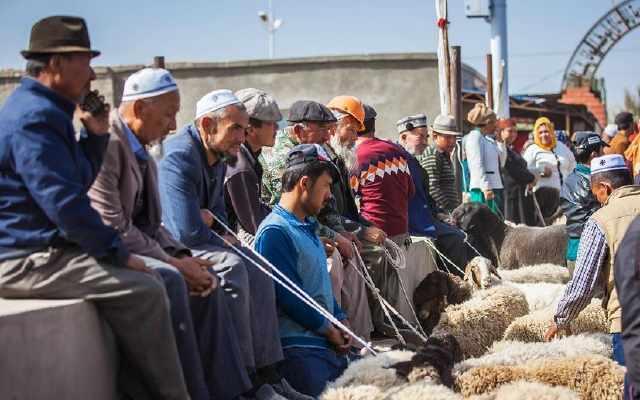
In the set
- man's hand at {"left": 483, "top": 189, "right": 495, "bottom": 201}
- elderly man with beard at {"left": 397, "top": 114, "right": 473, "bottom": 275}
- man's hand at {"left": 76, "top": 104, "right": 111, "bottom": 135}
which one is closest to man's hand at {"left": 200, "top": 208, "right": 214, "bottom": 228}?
man's hand at {"left": 76, "top": 104, "right": 111, "bottom": 135}

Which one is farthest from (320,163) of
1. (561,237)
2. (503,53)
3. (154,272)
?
(503,53)

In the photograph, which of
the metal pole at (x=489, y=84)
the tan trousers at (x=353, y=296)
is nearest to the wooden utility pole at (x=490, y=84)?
the metal pole at (x=489, y=84)

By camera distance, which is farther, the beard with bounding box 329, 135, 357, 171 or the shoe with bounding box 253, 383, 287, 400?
the beard with bounding box 329, 135, 357, 171

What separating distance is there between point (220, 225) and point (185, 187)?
40 centimetres

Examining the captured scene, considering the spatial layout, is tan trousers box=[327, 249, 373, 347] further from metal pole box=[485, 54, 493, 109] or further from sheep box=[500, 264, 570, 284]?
metal pole box=[485, 54, 493, 109]

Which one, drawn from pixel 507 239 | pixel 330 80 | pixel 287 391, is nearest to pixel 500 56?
pixel 330 80

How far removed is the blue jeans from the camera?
17.7 ft

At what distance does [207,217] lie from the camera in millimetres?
5344

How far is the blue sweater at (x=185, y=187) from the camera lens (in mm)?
5141

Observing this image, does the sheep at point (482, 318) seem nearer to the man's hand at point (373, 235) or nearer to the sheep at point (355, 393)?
the man's hand at point (373, 235)

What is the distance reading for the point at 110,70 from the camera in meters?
18.4

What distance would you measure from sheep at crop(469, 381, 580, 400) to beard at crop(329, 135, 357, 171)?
2977mm

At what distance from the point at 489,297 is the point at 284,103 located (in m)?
11.7

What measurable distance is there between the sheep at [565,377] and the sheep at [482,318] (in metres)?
1.70
